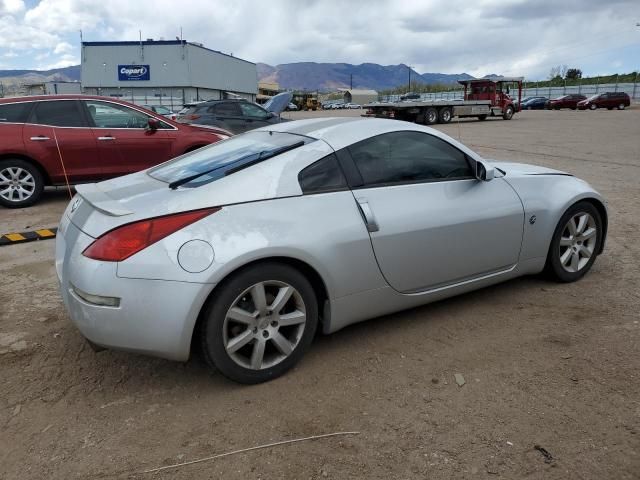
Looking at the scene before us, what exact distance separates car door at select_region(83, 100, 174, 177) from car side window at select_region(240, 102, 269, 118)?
5842 millimetres

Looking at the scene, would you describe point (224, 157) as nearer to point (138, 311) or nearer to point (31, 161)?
point (138, 311)

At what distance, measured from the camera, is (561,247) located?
4219 millimetres

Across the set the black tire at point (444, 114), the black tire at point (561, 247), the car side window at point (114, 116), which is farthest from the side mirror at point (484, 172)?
the black tire at point (444, 114)

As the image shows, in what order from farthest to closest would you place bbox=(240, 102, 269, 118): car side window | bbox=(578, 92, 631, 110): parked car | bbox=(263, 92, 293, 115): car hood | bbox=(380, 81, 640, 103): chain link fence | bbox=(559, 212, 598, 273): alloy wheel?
1. bbox=(380, 81, 640, 103): chain link fence
2. bbox=(578, 92, 631, 110): parked car
3. bbox=(263, 92, 293, 115): car hood
4. bbox=(240, 102, 269, 118): car side window
5. bbox=(559, 212, 598, 273): alloy wheel

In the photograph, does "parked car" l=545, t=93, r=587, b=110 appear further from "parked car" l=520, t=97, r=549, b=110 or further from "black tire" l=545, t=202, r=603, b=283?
"black tire" l=545, t=202, r=603, b=283

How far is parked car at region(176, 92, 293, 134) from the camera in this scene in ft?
44.8

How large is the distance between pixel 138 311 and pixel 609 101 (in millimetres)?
48024

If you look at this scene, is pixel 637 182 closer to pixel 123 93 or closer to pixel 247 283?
pixel 247 283

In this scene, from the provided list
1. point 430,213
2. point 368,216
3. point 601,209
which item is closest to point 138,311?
point 368,216

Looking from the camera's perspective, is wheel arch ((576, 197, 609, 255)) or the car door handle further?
wheel arch ((576, 197, 609, 255))

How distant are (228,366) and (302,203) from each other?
0.96m

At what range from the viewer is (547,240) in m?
4.04

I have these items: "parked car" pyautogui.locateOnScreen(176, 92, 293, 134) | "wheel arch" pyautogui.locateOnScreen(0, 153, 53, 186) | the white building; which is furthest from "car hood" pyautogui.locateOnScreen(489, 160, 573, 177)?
the white building

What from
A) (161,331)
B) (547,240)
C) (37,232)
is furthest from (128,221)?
(37,232)
